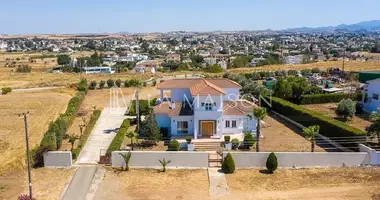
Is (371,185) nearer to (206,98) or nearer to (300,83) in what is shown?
(206,98)

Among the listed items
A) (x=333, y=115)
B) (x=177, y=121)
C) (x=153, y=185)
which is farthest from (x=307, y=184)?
(x=333, y=115)

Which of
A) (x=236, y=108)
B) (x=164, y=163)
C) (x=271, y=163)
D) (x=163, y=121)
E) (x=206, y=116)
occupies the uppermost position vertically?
(x=236, y=108)

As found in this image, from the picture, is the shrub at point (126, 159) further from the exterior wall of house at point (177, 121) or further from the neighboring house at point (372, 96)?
the neighboring house at point (372, 96)

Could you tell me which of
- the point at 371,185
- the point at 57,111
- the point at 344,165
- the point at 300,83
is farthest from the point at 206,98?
the point at 57,111

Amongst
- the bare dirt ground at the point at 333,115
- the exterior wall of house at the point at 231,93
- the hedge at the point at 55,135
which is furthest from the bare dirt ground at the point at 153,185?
the bare dirt ground at the point at 333,115

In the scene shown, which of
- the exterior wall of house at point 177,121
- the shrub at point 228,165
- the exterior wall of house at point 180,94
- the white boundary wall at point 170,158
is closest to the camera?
the shrub at point 228,165

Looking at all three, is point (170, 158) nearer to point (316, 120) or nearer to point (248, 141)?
point (248, 141)

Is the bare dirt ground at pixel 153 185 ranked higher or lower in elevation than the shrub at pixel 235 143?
lower
